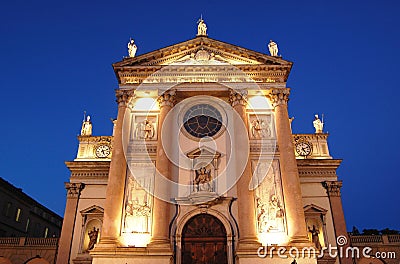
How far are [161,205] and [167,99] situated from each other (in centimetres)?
722

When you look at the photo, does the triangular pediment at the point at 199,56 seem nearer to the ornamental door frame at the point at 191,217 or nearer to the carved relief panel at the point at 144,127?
the carved relief panel at the point at 144,127

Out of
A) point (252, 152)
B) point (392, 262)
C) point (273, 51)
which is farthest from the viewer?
point (273, 51)

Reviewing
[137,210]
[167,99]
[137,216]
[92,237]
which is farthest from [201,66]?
[92,237]

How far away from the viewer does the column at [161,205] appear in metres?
19.8

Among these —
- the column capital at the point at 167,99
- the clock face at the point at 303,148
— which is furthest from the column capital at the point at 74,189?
the clock face at the point at 303,148

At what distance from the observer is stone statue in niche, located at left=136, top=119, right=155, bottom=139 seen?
23.8 m

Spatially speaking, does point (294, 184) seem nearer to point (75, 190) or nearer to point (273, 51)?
point (273, 51)

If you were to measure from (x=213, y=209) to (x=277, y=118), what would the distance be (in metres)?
7.30

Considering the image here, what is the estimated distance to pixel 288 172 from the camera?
21.3m

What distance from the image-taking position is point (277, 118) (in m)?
23.4

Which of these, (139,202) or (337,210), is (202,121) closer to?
(139,202)

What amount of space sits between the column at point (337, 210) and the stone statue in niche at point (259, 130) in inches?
228

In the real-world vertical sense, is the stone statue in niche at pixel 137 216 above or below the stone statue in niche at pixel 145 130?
below

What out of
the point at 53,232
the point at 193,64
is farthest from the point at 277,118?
the point at 53,232
